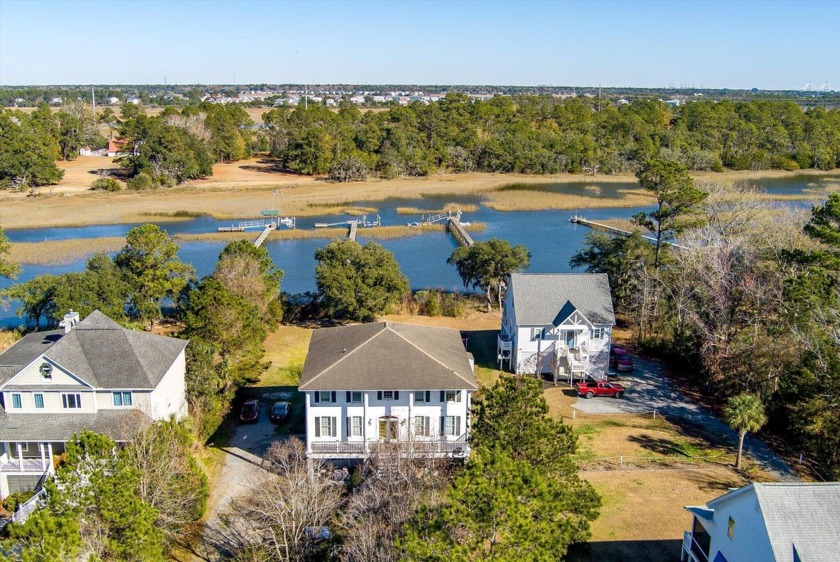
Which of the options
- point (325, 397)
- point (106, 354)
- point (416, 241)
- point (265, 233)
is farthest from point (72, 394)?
point (416, 241)

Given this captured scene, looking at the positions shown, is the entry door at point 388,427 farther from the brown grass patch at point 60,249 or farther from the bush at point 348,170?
the bush at point 348,170

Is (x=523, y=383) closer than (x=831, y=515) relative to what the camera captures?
No

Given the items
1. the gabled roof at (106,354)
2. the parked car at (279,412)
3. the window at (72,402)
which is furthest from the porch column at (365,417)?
the window at (72,402)

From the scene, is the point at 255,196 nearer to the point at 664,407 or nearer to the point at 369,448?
the point at 664,407

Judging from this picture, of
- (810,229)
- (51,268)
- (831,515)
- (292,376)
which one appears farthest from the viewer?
(51,268)

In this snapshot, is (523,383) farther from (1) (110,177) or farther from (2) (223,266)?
(1) (110,177)

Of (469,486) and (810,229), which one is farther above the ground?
(810,229)

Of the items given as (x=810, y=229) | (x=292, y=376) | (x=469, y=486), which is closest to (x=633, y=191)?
(x=810, y=229)

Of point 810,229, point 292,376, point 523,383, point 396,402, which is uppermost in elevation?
point 810,229
